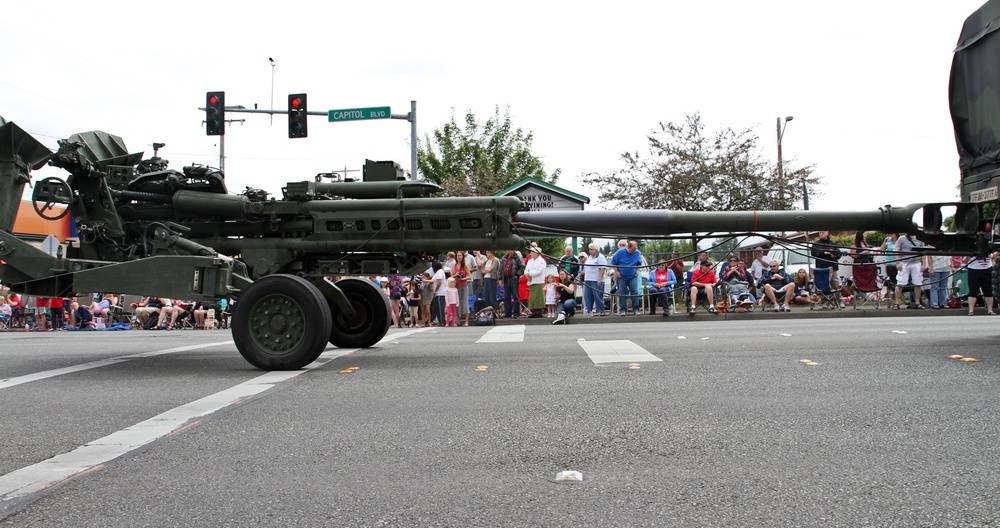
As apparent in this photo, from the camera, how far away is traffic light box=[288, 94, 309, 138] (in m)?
22.0

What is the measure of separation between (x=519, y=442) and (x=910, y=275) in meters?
16.6

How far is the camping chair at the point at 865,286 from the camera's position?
739 inches

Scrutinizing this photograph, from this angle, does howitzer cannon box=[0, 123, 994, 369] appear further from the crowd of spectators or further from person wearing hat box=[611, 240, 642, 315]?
the crowd of spectators

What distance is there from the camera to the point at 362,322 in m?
10.4

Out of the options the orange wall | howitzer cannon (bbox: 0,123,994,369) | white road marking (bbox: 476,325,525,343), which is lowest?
white road marking (bbox: 476,325,525,343)

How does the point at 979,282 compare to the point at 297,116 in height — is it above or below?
below

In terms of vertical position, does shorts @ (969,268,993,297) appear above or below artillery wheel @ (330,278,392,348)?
above

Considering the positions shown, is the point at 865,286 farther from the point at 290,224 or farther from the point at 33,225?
the point at 33,225

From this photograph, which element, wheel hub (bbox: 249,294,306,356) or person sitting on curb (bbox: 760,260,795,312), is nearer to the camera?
→ wheel hub (bbox: 249,294,306,356)

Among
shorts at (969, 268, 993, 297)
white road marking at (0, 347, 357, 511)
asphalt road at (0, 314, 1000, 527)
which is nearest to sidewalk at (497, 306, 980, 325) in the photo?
shorts at (969, 268, 993, 297)

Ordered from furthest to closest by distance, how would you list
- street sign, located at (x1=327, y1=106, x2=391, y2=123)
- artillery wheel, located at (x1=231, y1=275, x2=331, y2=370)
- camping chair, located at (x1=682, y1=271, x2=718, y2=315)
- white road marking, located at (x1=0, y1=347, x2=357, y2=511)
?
1. street sign, located at (x1=327, y1=106, x2=391, y2=123)
2. camping chair, located at (x1=682, y1=271, x2=718, y2=315)
3. artillery wheel, located at (x1=231, y1=275, x2=331, y2=370)
4. white road marking, located at (x1=0, y1=347, x2=357, y2=511)

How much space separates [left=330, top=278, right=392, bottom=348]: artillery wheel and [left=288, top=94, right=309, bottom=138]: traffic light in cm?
1282

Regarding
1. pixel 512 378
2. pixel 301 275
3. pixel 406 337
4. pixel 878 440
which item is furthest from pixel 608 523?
pixel 406 337

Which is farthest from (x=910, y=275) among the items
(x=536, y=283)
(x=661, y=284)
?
(x=536, y=283)
